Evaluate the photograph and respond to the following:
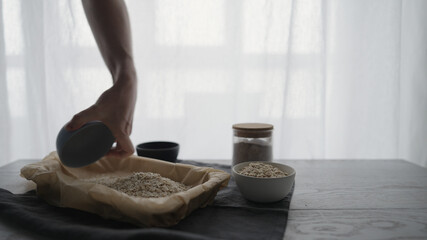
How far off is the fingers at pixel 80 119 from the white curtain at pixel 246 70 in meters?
1.08

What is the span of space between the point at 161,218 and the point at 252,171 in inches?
10.5

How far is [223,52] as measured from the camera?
1729mm

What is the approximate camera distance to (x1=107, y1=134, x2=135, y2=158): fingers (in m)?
0.75

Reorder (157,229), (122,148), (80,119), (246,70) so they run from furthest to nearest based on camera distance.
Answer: (246,70)
(122,148)
(80,119)
(157,229)

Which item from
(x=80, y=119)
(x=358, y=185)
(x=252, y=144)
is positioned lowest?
(x=358, y=185)

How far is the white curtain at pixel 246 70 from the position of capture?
1683 millimetres

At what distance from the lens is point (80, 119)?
658 mm

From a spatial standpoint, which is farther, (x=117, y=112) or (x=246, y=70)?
(x=246, y=70)

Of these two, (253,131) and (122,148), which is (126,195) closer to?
(122,148)

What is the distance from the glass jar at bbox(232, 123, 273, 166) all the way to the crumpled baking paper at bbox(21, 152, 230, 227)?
168 millimetres

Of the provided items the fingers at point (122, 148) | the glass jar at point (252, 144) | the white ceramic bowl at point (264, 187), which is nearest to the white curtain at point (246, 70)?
the glass jar at point (252, 144)

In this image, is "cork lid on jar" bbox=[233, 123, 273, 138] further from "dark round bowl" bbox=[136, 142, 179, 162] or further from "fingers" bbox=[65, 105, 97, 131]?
"fingers" bbox=[65, 105, 97, 131]

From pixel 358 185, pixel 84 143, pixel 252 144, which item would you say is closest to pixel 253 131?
pixel 252 144

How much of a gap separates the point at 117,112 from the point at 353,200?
0.62 m
